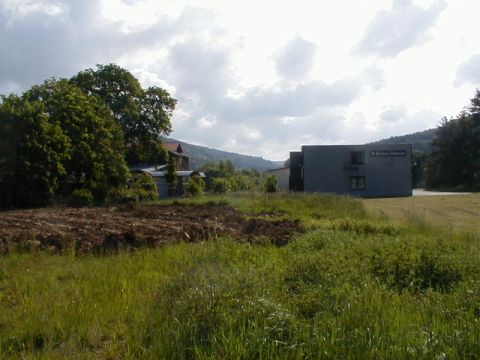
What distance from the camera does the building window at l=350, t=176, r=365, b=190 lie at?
58094 mm

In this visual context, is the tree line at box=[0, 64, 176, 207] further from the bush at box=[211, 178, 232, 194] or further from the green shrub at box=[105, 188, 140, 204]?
the bush at box=[211, 178, 232, 194]

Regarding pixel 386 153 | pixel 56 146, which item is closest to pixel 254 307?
pixel 56 146

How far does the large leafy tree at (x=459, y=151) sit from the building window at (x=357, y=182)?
1023 inches

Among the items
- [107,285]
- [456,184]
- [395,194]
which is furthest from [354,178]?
[107,285]

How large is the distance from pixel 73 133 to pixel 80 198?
514cm

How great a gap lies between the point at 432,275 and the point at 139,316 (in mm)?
4556

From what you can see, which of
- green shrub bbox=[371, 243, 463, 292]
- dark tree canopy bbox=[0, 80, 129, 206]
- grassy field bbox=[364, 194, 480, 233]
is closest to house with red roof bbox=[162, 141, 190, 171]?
dark tree canopy bbox=[0, 80, 129, 206]

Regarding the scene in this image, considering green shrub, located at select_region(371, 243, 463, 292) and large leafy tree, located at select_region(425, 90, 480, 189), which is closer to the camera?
green shrub, located at select_region(371, 243, 463, 292)

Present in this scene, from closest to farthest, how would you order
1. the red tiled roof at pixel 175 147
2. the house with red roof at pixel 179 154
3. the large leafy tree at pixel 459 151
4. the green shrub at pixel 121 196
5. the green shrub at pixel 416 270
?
1. the green shrub at pixel 416 270
2. the green shrub at pixel 121 196
3. the large leafy tree at pixel 459 151
4. the house with red roof at pixel 179 154
5. the red tiled roof at pixel 175 147

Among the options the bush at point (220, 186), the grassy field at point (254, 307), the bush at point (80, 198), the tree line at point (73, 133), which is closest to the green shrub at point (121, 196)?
the tree line at point (73, 133)

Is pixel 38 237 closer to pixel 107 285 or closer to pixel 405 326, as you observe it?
pixel 107 285

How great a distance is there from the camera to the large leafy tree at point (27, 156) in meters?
30.7

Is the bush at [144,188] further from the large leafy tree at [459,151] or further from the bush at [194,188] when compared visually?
the large leafy tree at [459,151]

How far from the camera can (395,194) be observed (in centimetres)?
5744
